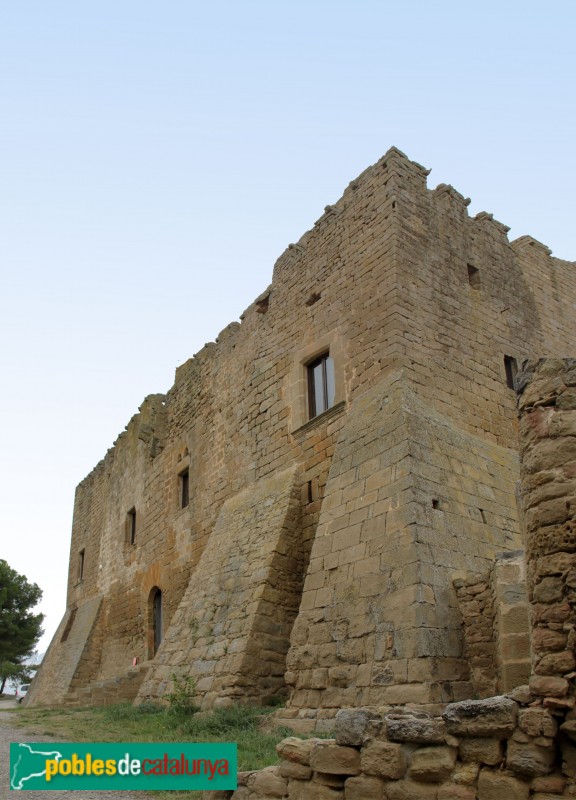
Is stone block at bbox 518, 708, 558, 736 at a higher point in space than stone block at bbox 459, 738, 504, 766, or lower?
higher

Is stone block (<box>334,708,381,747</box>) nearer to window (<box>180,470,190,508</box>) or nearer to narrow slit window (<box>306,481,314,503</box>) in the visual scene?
narrow slit window (<box>306,481,314,503</box>)

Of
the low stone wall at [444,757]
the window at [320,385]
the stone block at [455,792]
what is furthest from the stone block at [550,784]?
the window at [320,385]

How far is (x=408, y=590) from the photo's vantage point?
260 inches

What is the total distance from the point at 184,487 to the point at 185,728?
7.85m

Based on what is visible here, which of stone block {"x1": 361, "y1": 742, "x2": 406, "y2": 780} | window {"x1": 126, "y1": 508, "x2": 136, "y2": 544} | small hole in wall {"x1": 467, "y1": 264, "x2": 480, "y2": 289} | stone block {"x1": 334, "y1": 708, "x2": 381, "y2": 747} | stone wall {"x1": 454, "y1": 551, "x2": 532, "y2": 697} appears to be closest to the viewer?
stone block {"x1": 361, "y1": 742, "x2": 406, "y2": 780}

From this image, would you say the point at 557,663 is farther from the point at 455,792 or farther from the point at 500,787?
the point at 455,792

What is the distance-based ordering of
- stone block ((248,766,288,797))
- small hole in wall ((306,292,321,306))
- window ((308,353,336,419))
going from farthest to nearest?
small hole in wall ((306,292,321,306)) → window ((308,353,336,419)) → stone block ((248,766,288,797))

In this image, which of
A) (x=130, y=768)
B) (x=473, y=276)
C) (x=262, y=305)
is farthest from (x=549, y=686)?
(x=262, y=305)

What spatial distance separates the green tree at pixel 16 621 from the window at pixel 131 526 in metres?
16.7

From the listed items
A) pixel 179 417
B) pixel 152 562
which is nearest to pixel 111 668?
pixel 152 562

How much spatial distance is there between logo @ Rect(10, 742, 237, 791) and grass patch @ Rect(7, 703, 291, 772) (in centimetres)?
48

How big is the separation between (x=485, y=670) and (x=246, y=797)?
2.88m

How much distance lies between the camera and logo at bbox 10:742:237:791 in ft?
15.4

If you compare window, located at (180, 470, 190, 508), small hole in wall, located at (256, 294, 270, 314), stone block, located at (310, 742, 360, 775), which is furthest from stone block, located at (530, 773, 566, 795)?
window, located at (180, 470, 190, 508)
